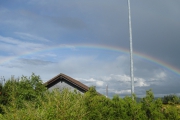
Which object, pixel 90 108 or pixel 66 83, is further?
pixel 66 83

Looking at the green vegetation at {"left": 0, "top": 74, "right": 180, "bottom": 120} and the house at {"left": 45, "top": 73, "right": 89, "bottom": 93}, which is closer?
the green vegetation at {"left": 0, "top": 74, "right": 180, "bottom": 120}

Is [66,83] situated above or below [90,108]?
above

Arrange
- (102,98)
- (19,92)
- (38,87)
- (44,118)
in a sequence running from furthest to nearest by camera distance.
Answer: (38,87) < (19,92) < (102,98) < (44,118)

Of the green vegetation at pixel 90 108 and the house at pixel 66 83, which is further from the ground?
the house at pixel 66 83

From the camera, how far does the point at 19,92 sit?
1800 cm

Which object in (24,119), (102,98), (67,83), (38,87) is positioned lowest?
(24,119)

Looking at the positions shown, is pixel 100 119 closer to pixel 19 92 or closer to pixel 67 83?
pixel 19 92

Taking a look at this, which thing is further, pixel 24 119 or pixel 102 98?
pixel 102 98

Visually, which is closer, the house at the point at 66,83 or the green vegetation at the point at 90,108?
the green vegetation at the point at 90,108

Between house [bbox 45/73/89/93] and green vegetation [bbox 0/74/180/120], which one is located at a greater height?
house [bbox 45/73/89/93]

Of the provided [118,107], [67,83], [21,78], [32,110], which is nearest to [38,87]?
[21,78]

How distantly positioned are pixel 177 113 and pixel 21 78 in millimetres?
11841

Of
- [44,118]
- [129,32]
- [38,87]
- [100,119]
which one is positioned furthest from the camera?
[129,32]

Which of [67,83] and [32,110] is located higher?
[67,83]
